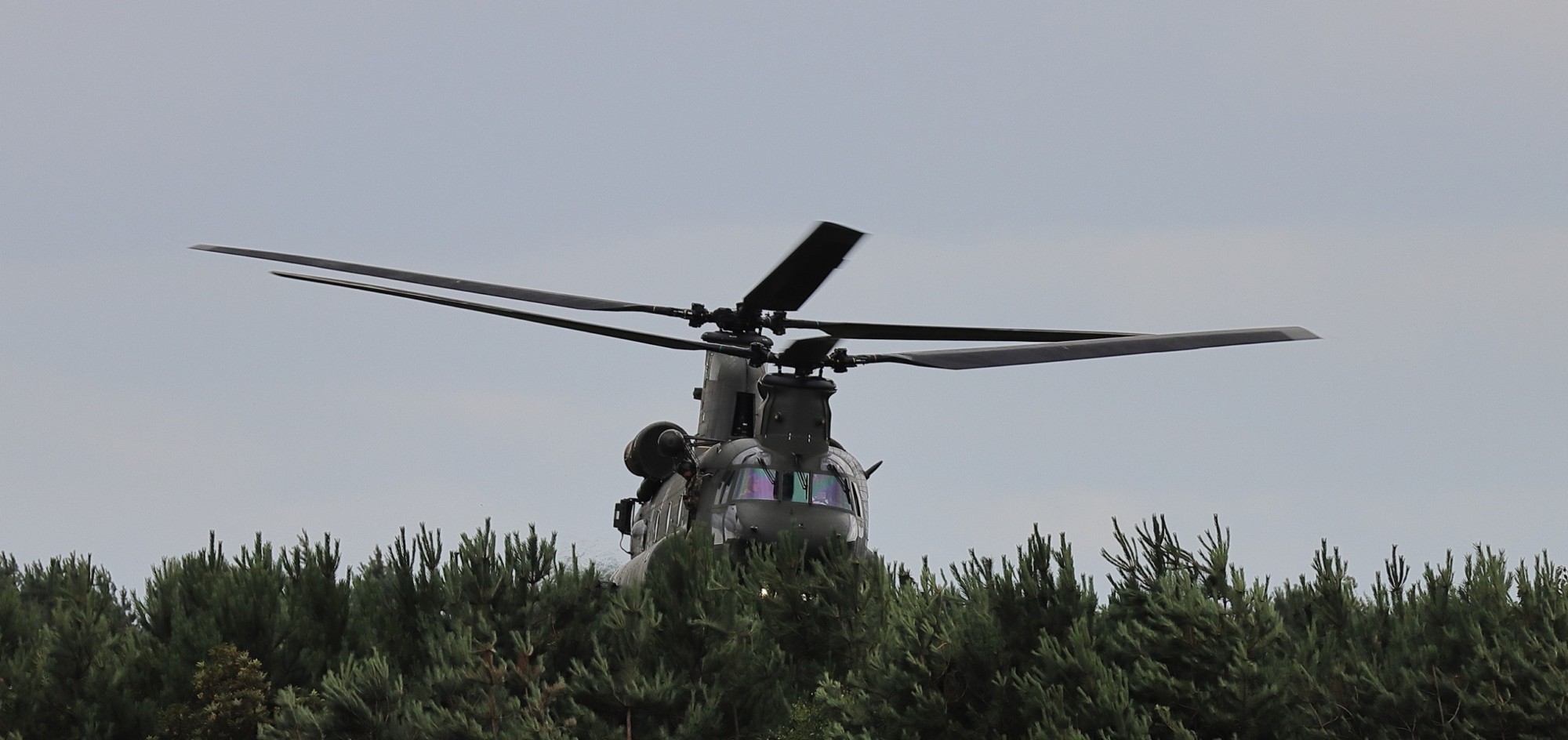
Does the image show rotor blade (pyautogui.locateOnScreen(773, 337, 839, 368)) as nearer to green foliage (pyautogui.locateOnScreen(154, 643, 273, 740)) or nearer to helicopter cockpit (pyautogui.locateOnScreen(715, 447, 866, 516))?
helicopter cockpit (pyautogui.locateOnScreen(715, 447, 866, 516))

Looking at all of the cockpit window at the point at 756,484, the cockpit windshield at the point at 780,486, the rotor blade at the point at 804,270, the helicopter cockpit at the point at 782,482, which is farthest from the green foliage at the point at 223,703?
the rotor blade at the point at 804,270

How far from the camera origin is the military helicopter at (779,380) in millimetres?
19875

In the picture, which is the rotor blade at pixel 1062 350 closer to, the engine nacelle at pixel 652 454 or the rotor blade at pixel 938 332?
the rotor blade at pixel 938 332

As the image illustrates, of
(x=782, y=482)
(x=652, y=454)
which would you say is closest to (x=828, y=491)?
(x=782, y=482)

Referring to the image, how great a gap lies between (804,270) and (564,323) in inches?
146

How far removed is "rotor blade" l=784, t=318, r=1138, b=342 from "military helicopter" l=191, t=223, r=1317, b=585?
0.02m

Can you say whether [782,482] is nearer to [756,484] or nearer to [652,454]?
[756,484]

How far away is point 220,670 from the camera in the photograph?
2216 centimetres

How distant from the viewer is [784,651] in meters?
22.4

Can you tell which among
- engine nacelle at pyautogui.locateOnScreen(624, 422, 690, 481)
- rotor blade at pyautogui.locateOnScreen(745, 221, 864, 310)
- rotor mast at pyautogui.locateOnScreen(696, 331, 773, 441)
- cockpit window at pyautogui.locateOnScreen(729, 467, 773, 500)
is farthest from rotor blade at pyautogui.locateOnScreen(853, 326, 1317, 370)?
rotor mast at pyautogui.locateOnScreen(696, 331, 773, 441)

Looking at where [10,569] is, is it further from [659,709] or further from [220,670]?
[659,709]

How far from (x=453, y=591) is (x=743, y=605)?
4.03 metres

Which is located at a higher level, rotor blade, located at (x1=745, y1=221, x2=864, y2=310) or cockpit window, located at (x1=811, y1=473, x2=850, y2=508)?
rotor blade, located at (x1=745, y1=221, x2=864, y2=310)

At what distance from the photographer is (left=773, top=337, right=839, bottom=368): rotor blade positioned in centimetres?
2086
